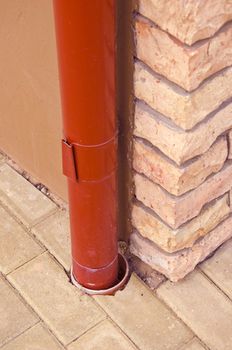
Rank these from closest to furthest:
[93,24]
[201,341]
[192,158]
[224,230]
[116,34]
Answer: [93,24], [116,34], [192,158], [201,341], [224,230]

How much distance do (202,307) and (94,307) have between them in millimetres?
368

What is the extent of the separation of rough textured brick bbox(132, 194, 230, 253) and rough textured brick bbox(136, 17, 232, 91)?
1.87 feet

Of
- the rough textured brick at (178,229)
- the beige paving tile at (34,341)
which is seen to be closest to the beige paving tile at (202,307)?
the rough textured brick at (178,229)

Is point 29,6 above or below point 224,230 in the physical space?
above

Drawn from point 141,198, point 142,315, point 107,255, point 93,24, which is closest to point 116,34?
point 93,24

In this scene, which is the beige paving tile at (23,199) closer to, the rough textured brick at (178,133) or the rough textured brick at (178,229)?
the rough textured brick at (178,229)

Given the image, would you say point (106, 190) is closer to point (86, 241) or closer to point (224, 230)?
point (86, 241)

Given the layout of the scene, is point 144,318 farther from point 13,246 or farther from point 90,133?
point 90,133

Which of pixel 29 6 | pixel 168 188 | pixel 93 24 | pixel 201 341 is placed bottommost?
pixel 201 341

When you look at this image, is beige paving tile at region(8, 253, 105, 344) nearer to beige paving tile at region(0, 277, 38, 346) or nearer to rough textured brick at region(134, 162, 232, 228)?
beige paving tile at region(0, 277, 38, 346)

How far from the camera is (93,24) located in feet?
5.45

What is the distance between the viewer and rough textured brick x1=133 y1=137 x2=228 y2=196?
2.00m

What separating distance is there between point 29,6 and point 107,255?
85 cm

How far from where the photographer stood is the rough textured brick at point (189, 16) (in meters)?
1.63
